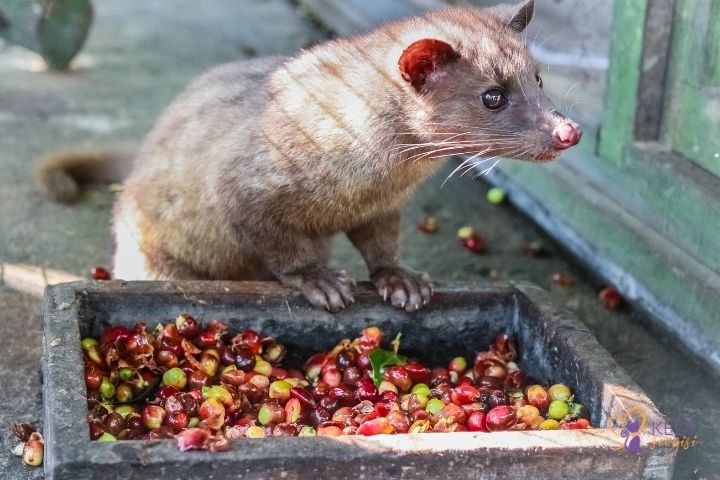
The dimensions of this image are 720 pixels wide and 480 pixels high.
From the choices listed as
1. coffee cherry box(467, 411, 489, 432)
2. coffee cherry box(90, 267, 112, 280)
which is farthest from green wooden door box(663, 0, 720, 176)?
coffee cherry box(90, 267, 112, 280)

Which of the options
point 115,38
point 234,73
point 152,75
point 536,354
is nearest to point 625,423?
point 536,354

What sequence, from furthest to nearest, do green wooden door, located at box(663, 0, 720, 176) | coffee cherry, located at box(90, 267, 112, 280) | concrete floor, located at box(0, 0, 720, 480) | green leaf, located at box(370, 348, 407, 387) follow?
coffee cherry, located at box(90, 267, 112, 280), green wooden door, located at box(663, 0, 720, 176), concrete floor, located at box(0, 0, 720, 480), green leaf, located at box(370, 348, 407, 387)

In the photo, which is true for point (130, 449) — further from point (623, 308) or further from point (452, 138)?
point (623, 308)

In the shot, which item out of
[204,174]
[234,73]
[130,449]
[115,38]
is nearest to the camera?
[130,449]

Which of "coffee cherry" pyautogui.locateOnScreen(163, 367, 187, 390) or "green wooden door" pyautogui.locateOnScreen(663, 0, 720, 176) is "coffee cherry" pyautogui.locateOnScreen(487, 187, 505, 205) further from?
"coffee cherry" pyautogui.locateOnScreen(163, 367, 187, 390)

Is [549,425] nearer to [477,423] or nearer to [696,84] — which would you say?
[477,423]
